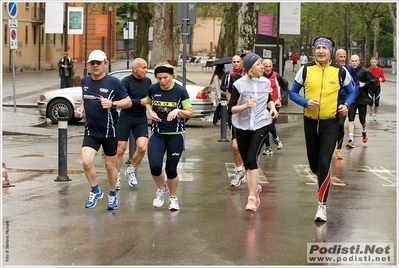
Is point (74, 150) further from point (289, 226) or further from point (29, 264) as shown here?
point (29, 264)

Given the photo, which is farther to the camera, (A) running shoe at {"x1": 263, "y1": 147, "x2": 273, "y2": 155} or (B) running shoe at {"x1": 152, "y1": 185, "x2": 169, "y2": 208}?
(A) running shoe at {"x1": 263, "y1": 147, "x2": 273, "y2": 155}

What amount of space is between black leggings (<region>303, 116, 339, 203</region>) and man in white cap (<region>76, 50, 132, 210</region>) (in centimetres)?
210

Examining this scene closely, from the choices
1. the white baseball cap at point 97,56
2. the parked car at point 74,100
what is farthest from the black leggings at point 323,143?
the parked car at point 74,100

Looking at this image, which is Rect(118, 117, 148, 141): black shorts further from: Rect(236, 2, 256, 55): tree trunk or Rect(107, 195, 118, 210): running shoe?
Rect(236, 2, 256, 55): tree trunk

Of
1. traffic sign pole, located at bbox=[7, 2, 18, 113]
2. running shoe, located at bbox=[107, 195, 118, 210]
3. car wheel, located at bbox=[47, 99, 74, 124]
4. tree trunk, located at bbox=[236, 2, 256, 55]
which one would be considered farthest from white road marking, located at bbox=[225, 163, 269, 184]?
tree trunk, located at bbox=[236, 2, 256, 55]

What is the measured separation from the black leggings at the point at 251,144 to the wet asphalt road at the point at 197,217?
55cm

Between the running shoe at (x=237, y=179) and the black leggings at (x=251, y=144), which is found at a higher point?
the black leggings at (x=251, y=144)

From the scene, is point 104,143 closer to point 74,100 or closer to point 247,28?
point 74,100

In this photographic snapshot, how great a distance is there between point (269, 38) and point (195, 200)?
21.9 meters

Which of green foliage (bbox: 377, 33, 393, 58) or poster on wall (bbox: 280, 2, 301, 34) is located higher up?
poster on wall (bbox: 280, 2, 301, 34)

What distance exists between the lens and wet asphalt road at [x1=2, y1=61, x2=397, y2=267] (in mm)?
7562

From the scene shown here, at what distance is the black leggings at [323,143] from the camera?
30.8 ft

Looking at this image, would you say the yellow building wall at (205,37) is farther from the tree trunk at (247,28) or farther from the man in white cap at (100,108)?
the man in white cap at (100,108)

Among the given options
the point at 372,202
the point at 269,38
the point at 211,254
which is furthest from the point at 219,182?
the point at 269,38
